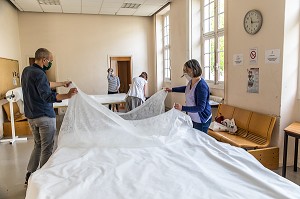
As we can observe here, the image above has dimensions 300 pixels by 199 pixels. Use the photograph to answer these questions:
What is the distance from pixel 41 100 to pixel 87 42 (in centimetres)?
521

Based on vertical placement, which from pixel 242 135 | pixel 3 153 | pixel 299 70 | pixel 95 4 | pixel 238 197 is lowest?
pixel 3 153

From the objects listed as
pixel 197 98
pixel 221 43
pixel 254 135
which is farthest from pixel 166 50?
pixel 197 98

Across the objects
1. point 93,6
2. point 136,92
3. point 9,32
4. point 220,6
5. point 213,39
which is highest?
point 93,6

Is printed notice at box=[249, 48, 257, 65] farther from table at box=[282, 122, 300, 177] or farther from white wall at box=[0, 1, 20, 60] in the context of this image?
white wall at box=[0, 1, 20, 60]

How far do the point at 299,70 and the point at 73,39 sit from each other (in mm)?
6081

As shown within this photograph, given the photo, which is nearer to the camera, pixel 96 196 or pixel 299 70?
pixel 96 196

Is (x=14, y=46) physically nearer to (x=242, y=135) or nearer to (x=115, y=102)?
(x=115, y=102)

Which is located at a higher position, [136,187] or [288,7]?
[288,7]

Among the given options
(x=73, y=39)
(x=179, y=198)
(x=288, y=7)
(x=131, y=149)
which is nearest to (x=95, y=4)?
(x=73, y=39)

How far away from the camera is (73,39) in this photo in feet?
24.3

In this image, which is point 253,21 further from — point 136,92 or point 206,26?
point 136,92

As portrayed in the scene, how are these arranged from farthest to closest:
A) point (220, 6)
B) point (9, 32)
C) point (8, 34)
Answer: point (9, 32)
point (8, 34)
point (220, 6)

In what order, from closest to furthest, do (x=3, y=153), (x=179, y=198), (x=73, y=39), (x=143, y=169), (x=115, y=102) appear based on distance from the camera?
(x=179, y=198), (x=143, y=169), (x=3, y=153), (x=115, y=102), (x=73, y=39)

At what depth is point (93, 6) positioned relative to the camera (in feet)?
21.5
